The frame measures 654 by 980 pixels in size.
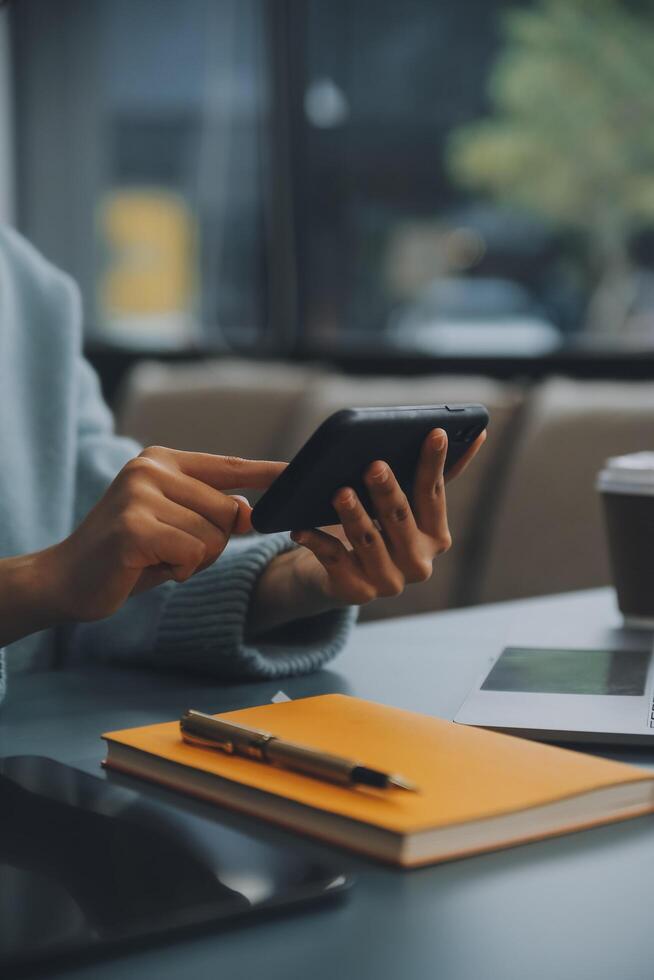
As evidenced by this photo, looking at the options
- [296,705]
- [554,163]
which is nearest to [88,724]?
[296,705]

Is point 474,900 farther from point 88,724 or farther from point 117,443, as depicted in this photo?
point 117,443

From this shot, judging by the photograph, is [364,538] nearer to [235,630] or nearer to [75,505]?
[235,630]

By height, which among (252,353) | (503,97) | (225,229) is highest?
(503,97)

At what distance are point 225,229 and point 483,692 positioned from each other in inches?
110

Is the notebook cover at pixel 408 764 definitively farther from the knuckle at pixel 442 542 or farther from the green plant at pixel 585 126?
the green plant at pixel 585 126

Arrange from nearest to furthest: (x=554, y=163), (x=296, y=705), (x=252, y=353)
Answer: (x=296, y=705), (x=554, y=163), (x=252, y=353)

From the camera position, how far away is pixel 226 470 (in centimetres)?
78

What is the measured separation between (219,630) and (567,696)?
263 mm

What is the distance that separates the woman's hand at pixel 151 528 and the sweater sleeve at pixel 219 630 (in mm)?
143

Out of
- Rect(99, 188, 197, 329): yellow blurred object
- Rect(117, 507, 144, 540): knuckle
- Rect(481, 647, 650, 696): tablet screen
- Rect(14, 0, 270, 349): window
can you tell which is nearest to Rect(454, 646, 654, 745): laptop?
Rect(481, 647, 650, 696): tablet screen

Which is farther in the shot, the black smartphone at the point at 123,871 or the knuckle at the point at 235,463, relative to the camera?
the knuckle at the point at 235,463

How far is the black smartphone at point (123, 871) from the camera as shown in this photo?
17.8 inches

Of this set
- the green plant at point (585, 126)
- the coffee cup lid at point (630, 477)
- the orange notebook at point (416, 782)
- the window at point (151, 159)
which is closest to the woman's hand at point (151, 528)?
→ the orange notebook at point (416, 782)

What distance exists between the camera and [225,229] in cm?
344
